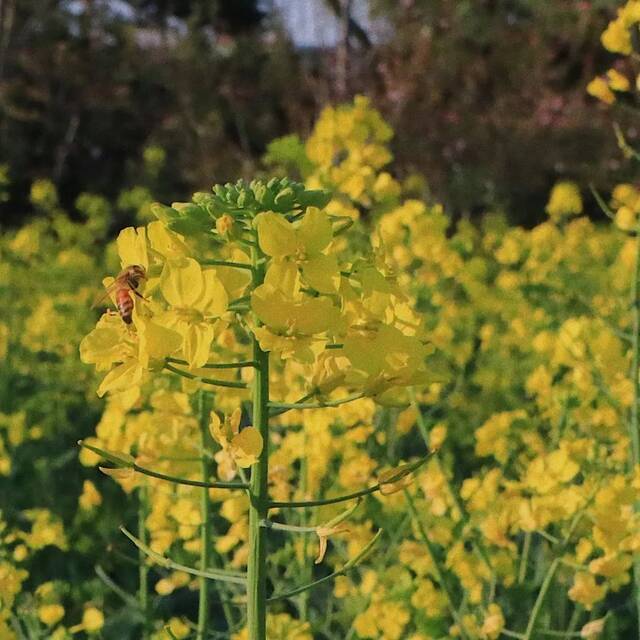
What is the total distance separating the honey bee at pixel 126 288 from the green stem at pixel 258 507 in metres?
0.14

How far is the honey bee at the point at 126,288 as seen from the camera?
1.28 metres

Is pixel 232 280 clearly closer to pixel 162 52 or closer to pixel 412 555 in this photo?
pixel 412 555

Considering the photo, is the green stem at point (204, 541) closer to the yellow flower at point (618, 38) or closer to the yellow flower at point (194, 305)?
the yellow flower at point (194, 305)

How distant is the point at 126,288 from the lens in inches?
50.8

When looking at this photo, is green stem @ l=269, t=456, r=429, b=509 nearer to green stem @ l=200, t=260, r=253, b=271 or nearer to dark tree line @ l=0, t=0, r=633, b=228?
green stem @ l=200, t=260, r=253, b=271

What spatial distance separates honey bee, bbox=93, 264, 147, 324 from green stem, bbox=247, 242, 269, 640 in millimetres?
143

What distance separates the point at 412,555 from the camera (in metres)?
2.36

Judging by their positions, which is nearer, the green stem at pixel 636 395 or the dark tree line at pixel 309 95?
the green stem at pixel 636 395

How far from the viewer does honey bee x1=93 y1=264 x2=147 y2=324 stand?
128 centimetres

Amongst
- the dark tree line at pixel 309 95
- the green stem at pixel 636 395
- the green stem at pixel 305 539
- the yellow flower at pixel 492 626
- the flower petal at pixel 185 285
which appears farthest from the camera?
the dark tree line at pixel 309 95

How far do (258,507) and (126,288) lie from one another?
0.31 metres

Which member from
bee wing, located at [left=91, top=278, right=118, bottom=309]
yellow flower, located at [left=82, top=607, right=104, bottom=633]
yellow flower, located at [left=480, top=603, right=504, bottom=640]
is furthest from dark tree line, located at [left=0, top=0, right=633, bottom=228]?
bee wing, located at [left=91, top=278, right=118, bottom=309]

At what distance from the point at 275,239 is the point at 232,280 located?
89 mm

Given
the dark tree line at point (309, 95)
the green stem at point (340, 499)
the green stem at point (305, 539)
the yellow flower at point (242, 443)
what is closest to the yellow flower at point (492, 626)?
the green stem at point (305, 539)
